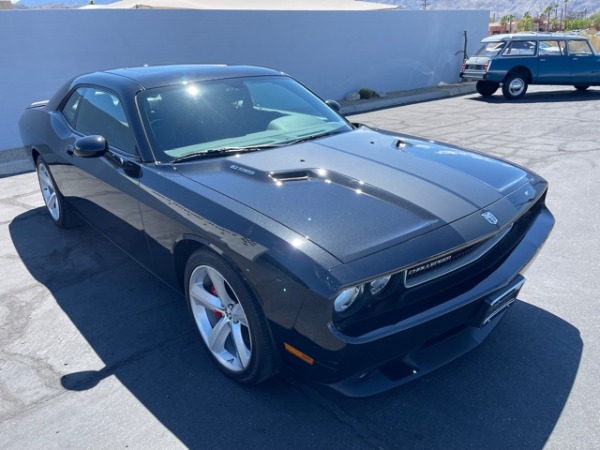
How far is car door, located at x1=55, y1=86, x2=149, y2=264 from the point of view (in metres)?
3.46

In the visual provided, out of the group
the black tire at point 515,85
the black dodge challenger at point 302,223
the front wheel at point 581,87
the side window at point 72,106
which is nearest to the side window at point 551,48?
the black tire at point 515,85

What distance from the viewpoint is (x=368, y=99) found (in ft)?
46.4

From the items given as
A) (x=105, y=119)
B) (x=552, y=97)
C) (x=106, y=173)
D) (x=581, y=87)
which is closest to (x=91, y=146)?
(x=106, y=173)

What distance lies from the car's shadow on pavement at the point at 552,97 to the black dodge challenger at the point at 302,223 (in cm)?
1129

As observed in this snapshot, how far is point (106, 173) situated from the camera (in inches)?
146

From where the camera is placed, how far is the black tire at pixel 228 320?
100.0 inches

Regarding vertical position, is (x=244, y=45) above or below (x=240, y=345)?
above

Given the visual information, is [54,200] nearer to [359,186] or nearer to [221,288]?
[221,288]

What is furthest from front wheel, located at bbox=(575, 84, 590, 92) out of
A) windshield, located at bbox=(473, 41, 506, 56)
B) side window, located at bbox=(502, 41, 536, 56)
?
windshield, located at bbox=(473, 41, 506, 56)

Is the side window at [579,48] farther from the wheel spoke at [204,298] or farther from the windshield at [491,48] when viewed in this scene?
the wheel spoke at [204,298]

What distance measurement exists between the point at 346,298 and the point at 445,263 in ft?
1.85

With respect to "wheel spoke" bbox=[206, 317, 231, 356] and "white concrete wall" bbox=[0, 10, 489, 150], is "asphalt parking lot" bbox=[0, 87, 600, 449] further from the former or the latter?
"white concrete wall" bbox=[0, 10, 489, 150]

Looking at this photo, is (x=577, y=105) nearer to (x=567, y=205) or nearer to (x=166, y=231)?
(x=567, y=205)

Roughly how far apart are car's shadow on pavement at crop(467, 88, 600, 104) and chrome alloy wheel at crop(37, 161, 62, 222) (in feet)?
38.5
